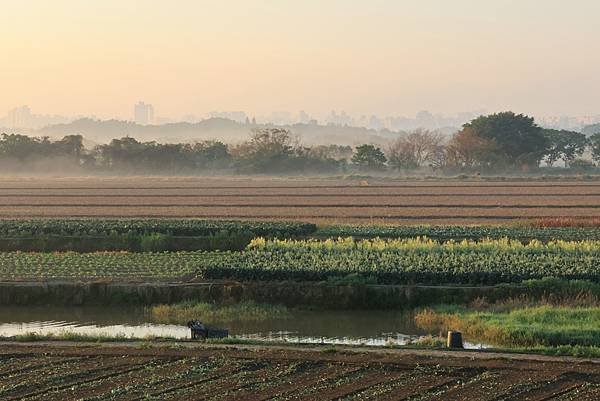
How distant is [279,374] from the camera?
16000mm

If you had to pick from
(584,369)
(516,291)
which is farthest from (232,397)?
(516,291)

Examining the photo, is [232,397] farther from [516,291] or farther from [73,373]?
[516,291]

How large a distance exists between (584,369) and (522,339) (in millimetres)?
3269

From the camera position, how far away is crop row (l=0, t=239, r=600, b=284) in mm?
24844

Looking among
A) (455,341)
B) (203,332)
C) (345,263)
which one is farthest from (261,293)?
(455,341)

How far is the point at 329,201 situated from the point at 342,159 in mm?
51593

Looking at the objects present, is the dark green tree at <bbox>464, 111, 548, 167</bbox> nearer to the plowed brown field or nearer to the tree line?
the tree line

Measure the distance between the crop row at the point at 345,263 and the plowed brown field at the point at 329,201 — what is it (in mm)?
12767

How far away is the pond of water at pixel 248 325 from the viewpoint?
21.0 meters

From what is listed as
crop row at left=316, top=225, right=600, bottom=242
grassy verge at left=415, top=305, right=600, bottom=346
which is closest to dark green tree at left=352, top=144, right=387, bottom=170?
crop row at left=316, top=225, right=600, bottom=242

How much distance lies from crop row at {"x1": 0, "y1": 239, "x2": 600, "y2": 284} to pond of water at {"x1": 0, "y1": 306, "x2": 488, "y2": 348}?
5.84 ft

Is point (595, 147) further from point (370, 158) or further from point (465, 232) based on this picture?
point (465, 232)

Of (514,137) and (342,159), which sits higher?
(514,137)

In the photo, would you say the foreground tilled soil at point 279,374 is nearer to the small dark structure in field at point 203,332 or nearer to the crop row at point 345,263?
the small dark structure in field at point 203,332
